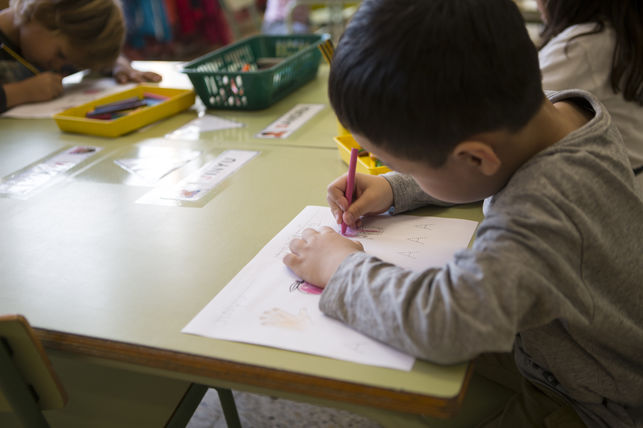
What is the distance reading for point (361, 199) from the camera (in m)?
0.74

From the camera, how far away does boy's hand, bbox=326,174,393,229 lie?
2.38ft

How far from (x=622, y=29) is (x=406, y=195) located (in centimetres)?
58

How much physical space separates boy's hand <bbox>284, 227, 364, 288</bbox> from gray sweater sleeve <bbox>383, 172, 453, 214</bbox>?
0.13m

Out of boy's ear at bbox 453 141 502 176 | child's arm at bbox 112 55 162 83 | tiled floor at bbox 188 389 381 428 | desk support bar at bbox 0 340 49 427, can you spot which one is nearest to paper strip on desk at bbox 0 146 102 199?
desk support bar at bbox 0 340 49 427

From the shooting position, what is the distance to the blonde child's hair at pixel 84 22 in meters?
1.43

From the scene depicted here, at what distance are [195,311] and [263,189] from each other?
1.10 feet

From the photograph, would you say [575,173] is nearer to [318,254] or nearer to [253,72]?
[318,254]

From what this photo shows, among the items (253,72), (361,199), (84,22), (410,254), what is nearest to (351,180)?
(361,199)

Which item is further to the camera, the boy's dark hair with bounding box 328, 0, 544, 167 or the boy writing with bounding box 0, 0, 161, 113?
the boy writing with bounding box 0, 0, 161, 113

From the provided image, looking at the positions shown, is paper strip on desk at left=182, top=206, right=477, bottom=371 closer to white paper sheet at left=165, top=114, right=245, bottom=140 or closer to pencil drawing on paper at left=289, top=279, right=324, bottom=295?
pencil drawing on paper at left=289, top=279, right=324, bottom=295

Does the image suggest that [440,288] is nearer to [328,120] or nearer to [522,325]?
[522,325]

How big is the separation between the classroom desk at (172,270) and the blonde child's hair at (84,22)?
1.62 ft

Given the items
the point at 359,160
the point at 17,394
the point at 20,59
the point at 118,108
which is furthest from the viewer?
the point at 20,59

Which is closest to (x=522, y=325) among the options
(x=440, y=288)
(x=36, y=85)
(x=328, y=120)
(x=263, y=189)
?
(x=440, y=288)
